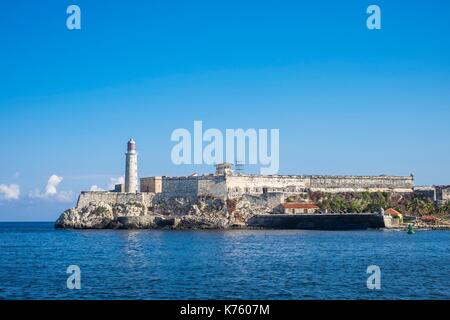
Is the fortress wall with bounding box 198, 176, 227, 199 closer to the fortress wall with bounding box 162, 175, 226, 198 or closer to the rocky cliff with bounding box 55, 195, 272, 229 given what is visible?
the fortress wall with bounding box 162, 175, 226, 198

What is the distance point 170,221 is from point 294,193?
1297cm

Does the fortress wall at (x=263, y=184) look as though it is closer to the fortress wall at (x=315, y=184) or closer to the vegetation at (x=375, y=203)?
the fortress wall at (x=315, y=184)

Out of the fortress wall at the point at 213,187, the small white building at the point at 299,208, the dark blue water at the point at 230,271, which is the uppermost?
the fortress wall at the point at 213,187

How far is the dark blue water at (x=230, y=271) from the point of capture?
18359 millimetres

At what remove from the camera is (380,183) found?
67375 mm

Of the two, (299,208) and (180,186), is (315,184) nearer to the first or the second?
(299,208)

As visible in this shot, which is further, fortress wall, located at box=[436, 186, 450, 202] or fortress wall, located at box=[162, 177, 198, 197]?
fortress wall, located at box=[436, 186, 450, 202]

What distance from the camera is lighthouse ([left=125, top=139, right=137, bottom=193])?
57906 millimetres

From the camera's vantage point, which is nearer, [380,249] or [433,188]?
[380,249]

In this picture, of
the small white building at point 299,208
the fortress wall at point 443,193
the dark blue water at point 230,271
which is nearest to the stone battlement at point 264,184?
the fortress wall at point 443,193

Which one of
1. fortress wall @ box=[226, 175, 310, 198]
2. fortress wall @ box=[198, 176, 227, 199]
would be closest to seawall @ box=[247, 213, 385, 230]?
fortress wall @ box=[226, 175, 310, 198]

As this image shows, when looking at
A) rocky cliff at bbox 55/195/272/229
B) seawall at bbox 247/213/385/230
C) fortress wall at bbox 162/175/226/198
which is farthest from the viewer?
fortress wall at bbox 162/175/226/198
